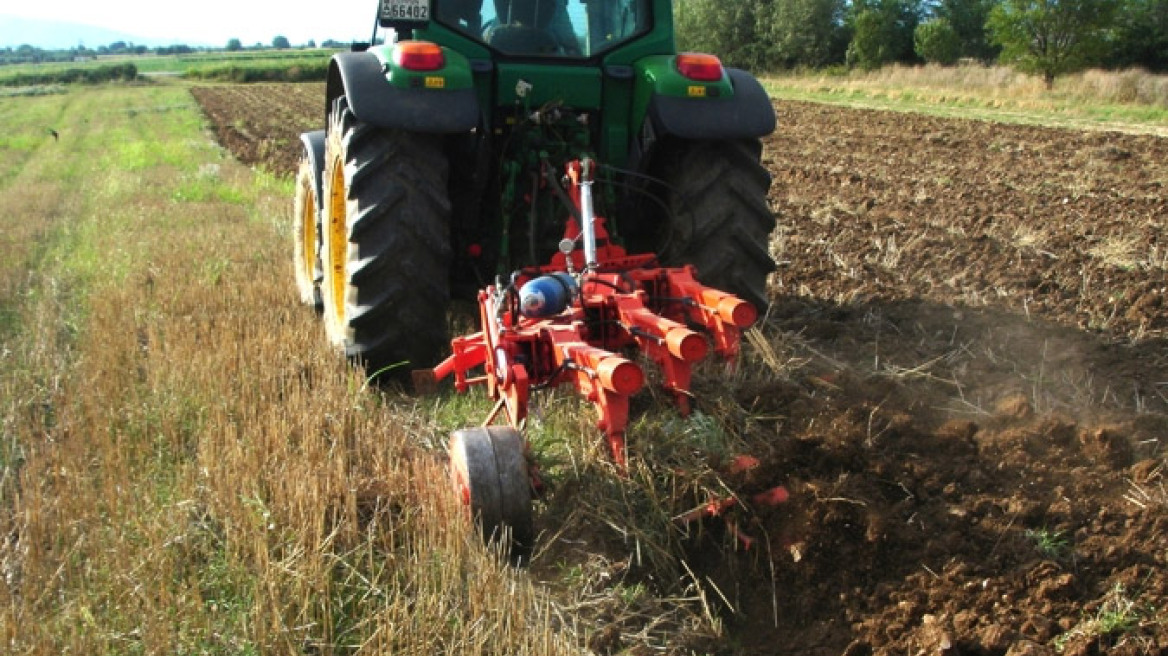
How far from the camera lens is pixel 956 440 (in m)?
3.76

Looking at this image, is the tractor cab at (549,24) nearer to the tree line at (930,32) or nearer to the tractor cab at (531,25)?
the tractor cab at (531,25)

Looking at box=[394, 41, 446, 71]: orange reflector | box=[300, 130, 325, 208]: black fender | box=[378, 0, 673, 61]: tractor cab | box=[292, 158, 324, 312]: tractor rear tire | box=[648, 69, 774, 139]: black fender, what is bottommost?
box=[292, 158, 324, 312]: tractor rear tire

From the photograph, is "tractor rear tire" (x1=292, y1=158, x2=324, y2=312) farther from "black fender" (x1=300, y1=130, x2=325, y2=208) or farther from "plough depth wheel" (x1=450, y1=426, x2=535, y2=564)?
"plough depth wheel" (x1=450, y1=426, x2=535, y2=564)

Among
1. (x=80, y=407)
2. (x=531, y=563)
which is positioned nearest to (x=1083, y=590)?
(x=531, y=563)

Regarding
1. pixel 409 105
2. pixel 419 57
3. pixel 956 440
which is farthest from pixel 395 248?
pixel 956 440

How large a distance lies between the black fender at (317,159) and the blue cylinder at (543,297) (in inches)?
81.5

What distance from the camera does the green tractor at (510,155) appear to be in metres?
4.40

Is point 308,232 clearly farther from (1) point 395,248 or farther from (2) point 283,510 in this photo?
(2) point 283,510

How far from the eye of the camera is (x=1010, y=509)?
3.30m

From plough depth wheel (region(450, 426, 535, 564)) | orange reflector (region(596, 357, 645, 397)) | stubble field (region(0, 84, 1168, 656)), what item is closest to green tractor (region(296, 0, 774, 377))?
stubble field (region(0, 84, 1168, 656))

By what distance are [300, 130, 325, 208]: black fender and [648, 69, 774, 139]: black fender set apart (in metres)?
1.75

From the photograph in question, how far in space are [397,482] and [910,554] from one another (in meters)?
1.53

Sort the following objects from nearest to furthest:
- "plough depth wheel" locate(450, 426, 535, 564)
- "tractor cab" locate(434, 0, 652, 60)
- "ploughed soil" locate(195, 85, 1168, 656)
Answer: "ploughed soil" locate(195, 85, 1168, 656), "plough depth wheel" locate(450, 426, 535, 564), "tractor cab" locate(434, 0, 652, 60)

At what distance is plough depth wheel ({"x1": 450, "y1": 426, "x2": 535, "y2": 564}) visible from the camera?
314cm
